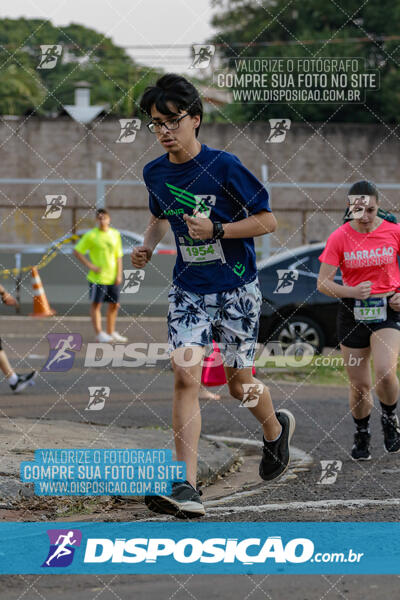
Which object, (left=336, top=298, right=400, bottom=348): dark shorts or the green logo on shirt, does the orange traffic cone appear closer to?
(left=336, top=298, right=400, bottom=348): dark shorts

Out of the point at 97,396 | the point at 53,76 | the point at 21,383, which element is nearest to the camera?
the point at 97,396

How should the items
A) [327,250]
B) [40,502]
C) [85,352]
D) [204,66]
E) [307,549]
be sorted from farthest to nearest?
[85,352] → [204,66] → [327,250] → [40,502] → [307,549]

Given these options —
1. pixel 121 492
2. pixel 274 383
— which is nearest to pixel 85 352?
pixel 274 383

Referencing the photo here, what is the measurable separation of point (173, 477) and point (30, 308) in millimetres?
16984

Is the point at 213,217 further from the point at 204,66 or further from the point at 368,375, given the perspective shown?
the point at 204,66

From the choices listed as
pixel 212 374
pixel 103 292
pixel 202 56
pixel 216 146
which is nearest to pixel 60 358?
pixel 103 292

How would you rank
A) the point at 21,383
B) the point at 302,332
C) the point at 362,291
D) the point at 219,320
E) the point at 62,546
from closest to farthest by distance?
the point at 62,546, the point at 219,320, the point at 362,291, the point at 21,383, the point at 302,332

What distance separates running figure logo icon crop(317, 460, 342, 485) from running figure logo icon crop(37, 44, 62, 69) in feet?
13.8

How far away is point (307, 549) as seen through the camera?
466 centimetres

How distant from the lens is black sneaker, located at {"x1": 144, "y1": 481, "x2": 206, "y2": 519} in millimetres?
5184

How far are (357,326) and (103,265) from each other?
324 inches

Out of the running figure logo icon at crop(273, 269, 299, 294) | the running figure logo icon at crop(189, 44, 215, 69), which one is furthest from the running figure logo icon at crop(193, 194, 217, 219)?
the running figure logo icon at crop(273, 269, 299, 294)

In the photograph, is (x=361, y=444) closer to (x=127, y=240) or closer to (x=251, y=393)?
(x=251, y=393)

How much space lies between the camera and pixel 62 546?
15.8 feet
